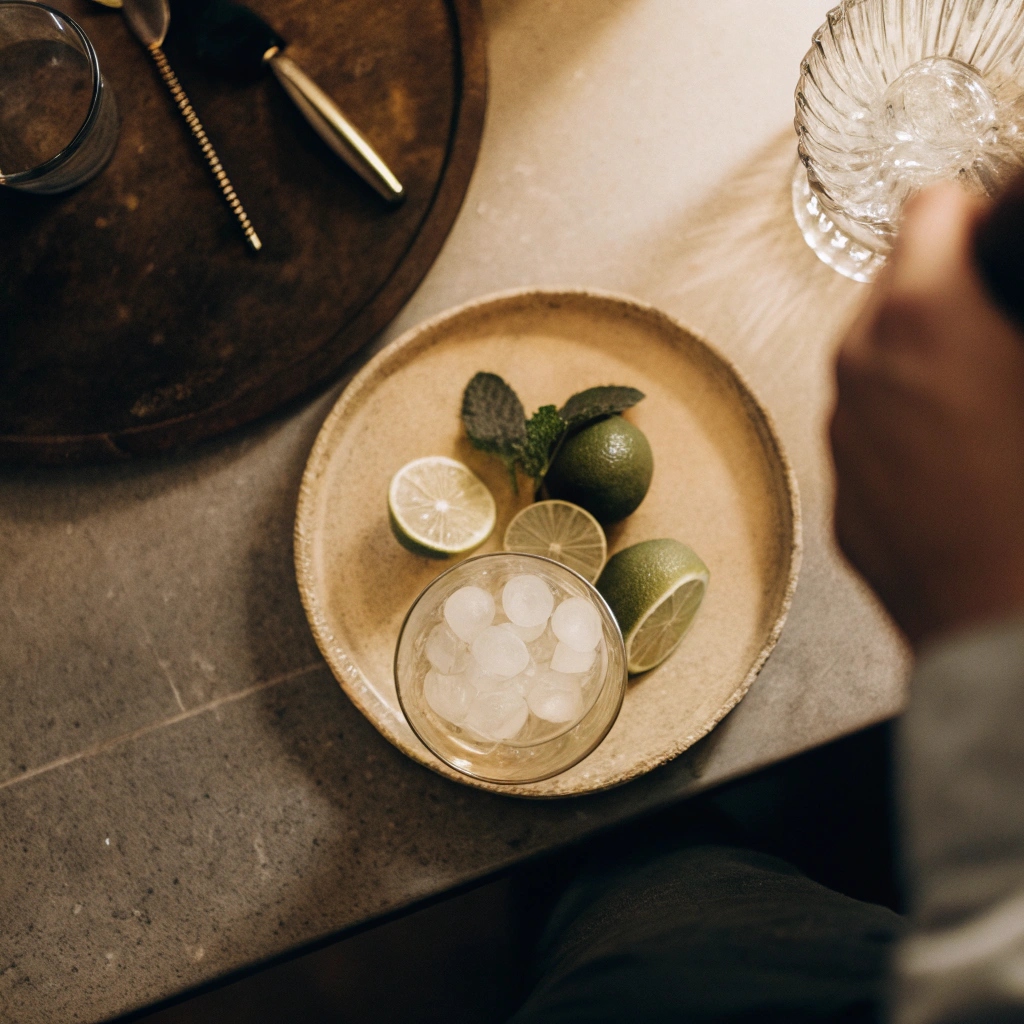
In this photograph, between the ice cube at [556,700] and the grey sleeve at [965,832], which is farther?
the ice cube at [556,700]

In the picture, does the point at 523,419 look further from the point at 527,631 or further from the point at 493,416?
the point at 527,631

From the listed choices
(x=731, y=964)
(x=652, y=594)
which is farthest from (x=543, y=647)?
(x=731, y=964)

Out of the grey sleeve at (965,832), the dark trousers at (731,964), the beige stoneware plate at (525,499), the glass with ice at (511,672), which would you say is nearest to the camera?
the grey sleeve at (965,832)

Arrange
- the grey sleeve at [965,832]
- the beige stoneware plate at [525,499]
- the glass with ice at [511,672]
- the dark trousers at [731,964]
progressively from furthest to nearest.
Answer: the beige stoneware plate at [525,499]
the glass with ice at [511,672]
the dark trousers at [731,964]
the grey sleeve at [965,832]

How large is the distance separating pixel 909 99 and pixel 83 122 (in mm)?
977

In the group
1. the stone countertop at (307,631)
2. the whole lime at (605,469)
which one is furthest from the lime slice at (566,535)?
the stone countertop at (307,631)

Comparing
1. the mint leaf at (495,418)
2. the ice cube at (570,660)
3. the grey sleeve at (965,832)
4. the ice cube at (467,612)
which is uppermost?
the grey sleeve at (965,832)

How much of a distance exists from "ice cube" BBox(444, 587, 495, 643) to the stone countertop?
237 millimetres

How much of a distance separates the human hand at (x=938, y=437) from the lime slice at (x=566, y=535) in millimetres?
365

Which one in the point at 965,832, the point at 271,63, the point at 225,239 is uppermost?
the point at 271,63

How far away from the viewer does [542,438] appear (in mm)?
865

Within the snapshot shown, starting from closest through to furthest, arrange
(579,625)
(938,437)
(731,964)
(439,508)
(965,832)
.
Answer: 1. (965,832)
2. (938,437)
3. (731,964)
4. (579,625)
5. (439,508)

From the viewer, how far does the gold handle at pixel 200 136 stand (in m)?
0.90

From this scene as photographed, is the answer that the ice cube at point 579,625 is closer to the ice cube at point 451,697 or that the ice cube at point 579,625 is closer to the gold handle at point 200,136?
the ice cube at point 451,697
